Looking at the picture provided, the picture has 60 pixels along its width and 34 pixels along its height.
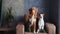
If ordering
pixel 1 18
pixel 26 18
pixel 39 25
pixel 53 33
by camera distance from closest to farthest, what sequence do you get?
pixel 53 33 → pixel 39 25 → pixel 26 18 → pixel 1 18

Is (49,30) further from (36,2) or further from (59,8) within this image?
(36,2)

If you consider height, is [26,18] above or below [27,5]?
below

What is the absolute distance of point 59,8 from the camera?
2.71 meters

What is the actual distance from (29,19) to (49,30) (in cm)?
53

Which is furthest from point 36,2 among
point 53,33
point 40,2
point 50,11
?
point 53,33

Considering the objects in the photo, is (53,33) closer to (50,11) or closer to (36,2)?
(50,11)

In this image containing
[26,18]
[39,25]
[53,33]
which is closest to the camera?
[53,33]

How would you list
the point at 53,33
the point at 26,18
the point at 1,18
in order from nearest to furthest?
the point at 53,33, the point at 26,18, the point at 1,18

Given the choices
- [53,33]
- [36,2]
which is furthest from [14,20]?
[53,33]

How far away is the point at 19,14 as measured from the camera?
3.43 metres

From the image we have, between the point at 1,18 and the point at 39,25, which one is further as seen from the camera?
the point at 1,18

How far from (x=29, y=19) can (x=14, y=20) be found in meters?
0.83

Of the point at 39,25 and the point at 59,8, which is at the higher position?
the point at 59,8

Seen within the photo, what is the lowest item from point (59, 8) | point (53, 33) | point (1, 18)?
point (53, 33)
